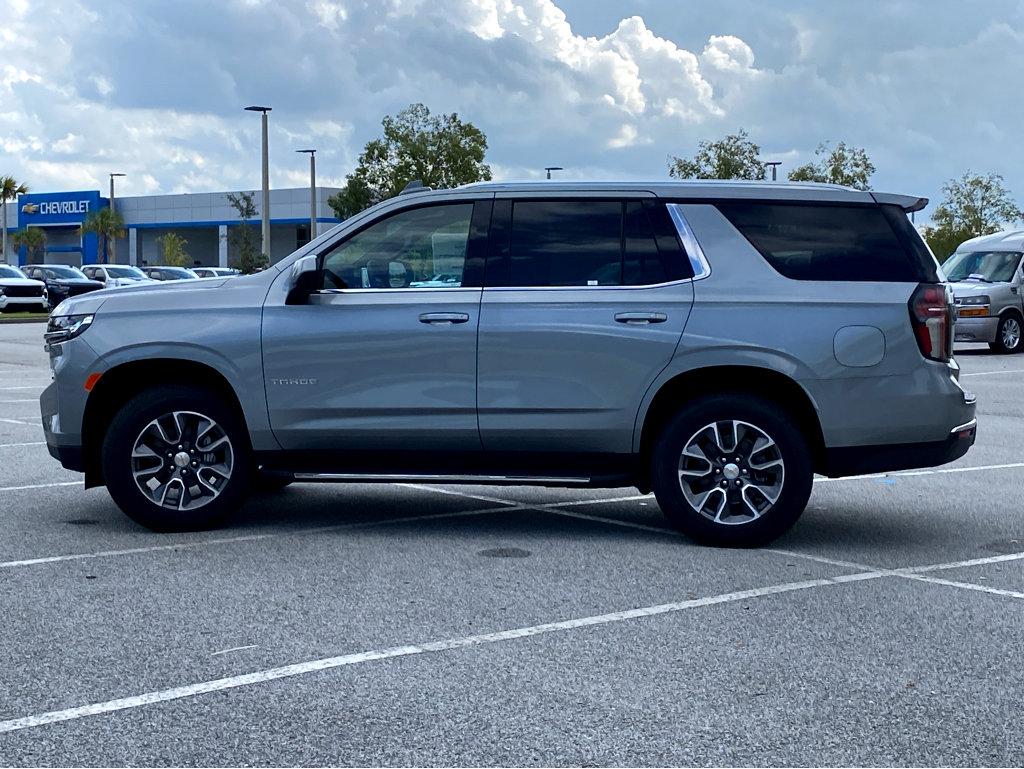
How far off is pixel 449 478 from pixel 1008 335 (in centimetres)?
2115

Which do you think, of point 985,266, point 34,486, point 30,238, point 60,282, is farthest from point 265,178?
point 30,238

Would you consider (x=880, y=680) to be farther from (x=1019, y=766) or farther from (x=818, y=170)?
(x=818, y=170)

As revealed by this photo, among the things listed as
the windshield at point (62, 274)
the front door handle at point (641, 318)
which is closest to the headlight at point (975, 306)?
the front door handle at point (641, 318)

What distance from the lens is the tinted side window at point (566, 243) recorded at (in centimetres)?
785

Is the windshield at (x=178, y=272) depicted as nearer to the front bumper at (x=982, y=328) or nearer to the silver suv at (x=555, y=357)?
the front bumper at (x=982, y=328)

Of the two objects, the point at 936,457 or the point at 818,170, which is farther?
the point at 818,170

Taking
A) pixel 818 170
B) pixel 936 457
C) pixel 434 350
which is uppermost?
pixel 818 170

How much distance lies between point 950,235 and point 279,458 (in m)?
61.5

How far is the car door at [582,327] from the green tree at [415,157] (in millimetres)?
50385

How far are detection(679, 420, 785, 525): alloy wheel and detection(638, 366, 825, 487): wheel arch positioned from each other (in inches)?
9.5

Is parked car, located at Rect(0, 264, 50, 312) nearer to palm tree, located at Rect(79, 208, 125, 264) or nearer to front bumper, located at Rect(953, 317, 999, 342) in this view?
front bumper, located at Rect(953, 317, 999, 342)

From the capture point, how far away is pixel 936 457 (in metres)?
7.66

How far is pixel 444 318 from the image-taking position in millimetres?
7797

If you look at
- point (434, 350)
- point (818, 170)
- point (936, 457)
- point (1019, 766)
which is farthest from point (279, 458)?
point (818, 170)
